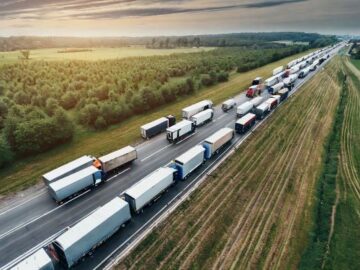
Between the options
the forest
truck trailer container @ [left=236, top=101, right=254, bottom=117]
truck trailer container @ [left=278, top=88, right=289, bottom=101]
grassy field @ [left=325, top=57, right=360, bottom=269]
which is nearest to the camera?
grassy field @ [left=325, top=57, right=360, bottom=269]

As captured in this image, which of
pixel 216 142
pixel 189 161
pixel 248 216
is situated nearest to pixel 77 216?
pixel 189 161

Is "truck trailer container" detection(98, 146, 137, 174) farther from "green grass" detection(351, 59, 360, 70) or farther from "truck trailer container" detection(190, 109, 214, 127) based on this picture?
"green grass" detection(351, 59, 360, 70)

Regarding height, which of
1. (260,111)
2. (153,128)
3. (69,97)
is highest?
(69,97)

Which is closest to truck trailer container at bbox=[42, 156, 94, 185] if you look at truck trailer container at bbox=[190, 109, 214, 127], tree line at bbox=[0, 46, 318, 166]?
tree line at bbox=[0, 46, 318, 166]

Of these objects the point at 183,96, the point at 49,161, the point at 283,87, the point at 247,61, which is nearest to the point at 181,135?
the point at 49,161

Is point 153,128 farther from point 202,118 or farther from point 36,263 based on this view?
point 36,263
